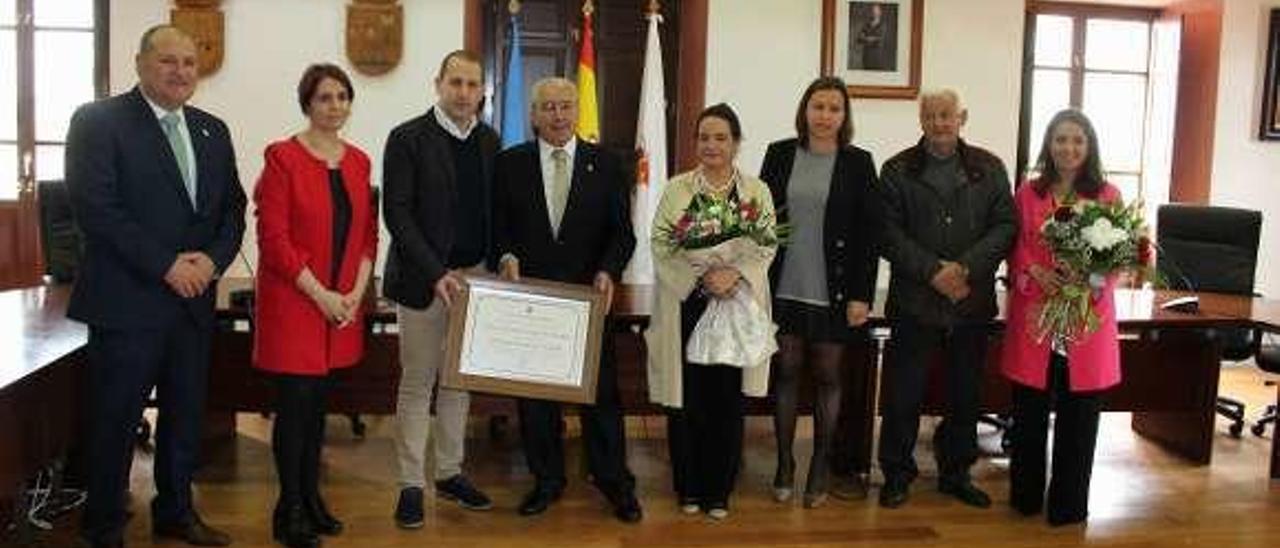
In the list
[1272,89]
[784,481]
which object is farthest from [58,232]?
[1272,89]

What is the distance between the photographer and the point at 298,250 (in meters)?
2.98

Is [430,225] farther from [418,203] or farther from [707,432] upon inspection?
[707,432]

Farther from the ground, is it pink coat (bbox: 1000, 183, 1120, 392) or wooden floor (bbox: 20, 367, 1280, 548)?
pink coat (bbox: 1000, 183, 1120, 392)

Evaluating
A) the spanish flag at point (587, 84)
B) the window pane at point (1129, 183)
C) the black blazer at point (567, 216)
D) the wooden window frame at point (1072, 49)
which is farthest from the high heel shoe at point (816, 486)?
the window pane at point (1129, 183)

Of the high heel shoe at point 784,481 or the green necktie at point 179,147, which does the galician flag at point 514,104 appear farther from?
the green necktie at point 179,147

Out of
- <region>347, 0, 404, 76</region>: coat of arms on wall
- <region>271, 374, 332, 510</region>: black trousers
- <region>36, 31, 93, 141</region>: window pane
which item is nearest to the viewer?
<region>271, 374, 332, 510</region>: black trousers

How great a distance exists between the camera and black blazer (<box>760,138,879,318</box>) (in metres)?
3.44

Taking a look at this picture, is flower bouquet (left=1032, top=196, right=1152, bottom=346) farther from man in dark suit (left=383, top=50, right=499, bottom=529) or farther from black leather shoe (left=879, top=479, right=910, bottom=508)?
man in dark suit (left=383, top=50, right=499, bottom=529)

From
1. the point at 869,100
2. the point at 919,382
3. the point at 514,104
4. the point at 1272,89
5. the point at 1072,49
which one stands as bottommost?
the point at 919,382

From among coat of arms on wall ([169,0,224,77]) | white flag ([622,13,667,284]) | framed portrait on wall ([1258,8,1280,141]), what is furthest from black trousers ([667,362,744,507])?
framed portrait on wall ([1258,8,1280,141])

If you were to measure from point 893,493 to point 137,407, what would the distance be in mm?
2393

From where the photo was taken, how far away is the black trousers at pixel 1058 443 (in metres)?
3.49

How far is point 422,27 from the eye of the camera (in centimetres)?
590

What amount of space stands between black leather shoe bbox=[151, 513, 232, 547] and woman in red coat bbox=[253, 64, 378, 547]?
0.76 feet
